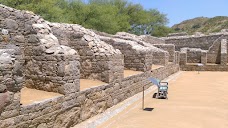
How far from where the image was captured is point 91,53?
997 centimetres

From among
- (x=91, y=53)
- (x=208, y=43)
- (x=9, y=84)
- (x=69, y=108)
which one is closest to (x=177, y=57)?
(x=208, y=43)

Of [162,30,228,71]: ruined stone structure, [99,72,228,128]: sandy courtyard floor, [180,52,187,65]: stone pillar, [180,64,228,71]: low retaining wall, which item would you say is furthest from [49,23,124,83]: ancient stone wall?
[162,30,228,71]: ruined stone structure

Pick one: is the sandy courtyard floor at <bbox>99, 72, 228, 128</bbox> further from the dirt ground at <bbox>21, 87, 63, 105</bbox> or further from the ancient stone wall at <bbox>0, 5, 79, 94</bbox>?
the ancient stone wall at <bbox>0, 5, 79, 94</bbox>

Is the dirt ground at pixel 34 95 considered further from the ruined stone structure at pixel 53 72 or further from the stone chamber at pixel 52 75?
the ruined stone structure at pixel 53 72

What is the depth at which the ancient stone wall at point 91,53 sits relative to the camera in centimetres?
973

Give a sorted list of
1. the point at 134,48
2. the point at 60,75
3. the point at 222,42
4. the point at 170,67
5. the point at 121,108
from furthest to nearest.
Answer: the point at 222,42
the point at 170,67
the point at 134,48
the point at 121,108
the point at 60,75

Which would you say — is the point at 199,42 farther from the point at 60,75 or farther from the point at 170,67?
the point at 60,75

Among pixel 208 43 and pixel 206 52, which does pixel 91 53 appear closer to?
pixel 206 52

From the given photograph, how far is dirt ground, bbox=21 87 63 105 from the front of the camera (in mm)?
6418

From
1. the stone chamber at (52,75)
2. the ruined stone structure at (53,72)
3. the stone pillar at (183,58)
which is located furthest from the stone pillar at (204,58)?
the ruined stone structure at (53,72)

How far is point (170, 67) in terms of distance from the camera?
2144 cm

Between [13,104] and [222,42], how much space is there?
26577 millimetres

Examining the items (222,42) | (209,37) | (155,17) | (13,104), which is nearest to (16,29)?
(13,104)

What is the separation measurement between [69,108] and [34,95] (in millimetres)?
971
